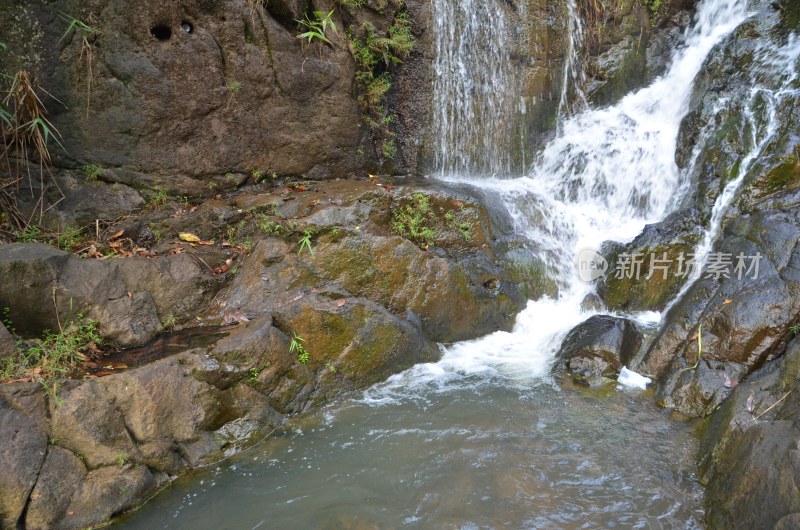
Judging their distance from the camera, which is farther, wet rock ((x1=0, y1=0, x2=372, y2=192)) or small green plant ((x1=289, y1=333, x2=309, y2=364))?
wet rock ((x1=0, y1=0, x2=372, y2=192))

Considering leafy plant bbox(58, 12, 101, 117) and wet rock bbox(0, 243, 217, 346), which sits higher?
leafy plant bbox(58, 12, 101, 117)

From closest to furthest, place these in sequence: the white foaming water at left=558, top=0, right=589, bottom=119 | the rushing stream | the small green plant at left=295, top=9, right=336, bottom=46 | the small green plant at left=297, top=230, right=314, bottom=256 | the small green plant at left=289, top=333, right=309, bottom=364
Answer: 1. the rushing stream
2. the small green plant at left=289, top=333, right=309, bottom=364
3. the small green plant at left=297, top=230, right=314, bottom=256
4. the small green plant at left=295, top=9, right=336, bottom=46
5. the white foaming water at left=558, top=0, right=589, bottom=119

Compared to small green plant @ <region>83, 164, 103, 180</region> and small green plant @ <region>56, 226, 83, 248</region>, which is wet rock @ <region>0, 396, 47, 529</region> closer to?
small green plant @ <region>56, 226, 83, 248</region>

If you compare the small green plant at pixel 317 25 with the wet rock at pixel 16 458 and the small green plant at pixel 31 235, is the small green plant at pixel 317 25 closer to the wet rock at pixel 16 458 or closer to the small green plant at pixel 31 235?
the small green plant at pixel 31 235

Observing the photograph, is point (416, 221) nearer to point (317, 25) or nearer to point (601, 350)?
point (601, 350)

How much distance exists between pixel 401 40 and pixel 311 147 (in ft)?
7.26

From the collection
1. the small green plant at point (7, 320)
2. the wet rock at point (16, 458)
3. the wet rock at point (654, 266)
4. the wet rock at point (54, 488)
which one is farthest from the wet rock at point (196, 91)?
the wet rock at point (654, 266)

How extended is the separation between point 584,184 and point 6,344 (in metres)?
7.83

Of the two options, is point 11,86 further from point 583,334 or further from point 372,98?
point 583,334

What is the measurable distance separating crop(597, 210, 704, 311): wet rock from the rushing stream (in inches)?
14.8

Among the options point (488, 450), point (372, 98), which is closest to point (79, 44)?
point (372, 98)

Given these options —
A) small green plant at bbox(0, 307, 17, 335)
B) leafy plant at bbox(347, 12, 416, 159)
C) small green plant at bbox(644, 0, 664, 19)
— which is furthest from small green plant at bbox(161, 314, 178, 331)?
small green plant at bbox(644, 0, 664, 19)

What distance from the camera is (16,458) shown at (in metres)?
3.50

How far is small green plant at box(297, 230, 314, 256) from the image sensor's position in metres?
5.77
